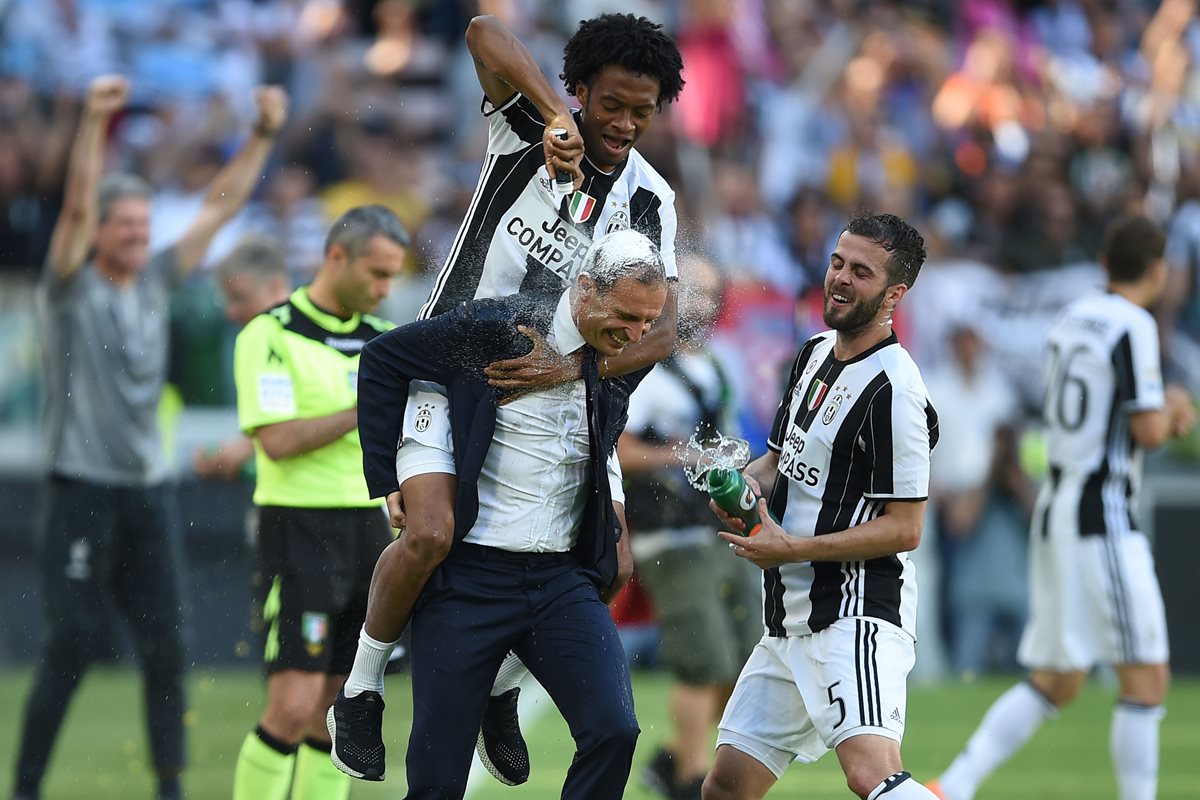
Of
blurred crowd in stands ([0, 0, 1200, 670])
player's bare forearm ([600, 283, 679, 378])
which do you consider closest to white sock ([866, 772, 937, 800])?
player's bare forearm ([600, 283, 679, 378])

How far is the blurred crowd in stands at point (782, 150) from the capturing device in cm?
1304

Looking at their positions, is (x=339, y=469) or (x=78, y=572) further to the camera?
(x=78, y=572)

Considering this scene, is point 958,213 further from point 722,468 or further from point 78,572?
point 722,468

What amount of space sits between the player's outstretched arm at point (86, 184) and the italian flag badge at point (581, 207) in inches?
135

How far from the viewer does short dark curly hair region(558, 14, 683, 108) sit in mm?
5008

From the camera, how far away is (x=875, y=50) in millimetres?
16266

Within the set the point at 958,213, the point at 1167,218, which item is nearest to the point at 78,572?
the point at 958,213

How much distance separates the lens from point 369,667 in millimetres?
5184

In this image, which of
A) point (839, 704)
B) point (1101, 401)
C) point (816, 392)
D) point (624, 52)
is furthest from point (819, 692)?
point (1101, 401)

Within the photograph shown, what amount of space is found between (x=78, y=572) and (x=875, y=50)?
10638 mm

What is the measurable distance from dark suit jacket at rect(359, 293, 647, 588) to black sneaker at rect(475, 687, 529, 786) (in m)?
0.58

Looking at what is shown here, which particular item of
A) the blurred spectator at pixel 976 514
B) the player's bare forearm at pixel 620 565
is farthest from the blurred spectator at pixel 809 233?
the player's bare forearm at pixel 620 565

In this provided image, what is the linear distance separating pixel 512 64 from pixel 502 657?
5.84 feet

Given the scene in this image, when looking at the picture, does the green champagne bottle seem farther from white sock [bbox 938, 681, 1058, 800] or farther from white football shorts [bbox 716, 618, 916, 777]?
white sock [bbox 938, 681, 1058, 800]
